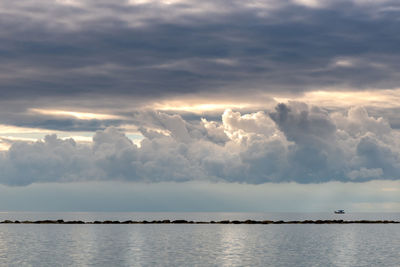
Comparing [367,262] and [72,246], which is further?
[72,246]

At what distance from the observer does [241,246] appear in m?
108

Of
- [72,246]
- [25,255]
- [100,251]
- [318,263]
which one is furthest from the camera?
[72,246]

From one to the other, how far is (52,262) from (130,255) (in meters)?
14.5

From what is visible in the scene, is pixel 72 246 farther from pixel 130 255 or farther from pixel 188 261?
pixel 188 261

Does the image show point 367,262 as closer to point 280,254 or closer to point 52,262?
point 280,254

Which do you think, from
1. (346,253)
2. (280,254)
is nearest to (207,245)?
(280,254)

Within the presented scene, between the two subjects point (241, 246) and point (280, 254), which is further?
point (241, 246)

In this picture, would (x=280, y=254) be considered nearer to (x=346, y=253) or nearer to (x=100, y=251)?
(x=346, y=253)

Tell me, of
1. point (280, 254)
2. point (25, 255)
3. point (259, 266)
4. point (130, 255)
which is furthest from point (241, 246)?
point (25, 255)

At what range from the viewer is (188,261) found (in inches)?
3155

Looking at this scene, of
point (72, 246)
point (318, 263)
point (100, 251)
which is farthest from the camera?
point (72, 246)

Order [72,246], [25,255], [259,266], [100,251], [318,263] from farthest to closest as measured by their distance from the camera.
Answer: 1. [72,246]
2. [100,251]
3. [25,255]
4. [318,263]
5. [259,266]

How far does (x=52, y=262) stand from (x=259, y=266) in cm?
2871

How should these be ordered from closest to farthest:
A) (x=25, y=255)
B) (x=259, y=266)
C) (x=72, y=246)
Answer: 1. (x=259, y=266)
2. (x=25, y=255)
3. (x=72, y=246)
